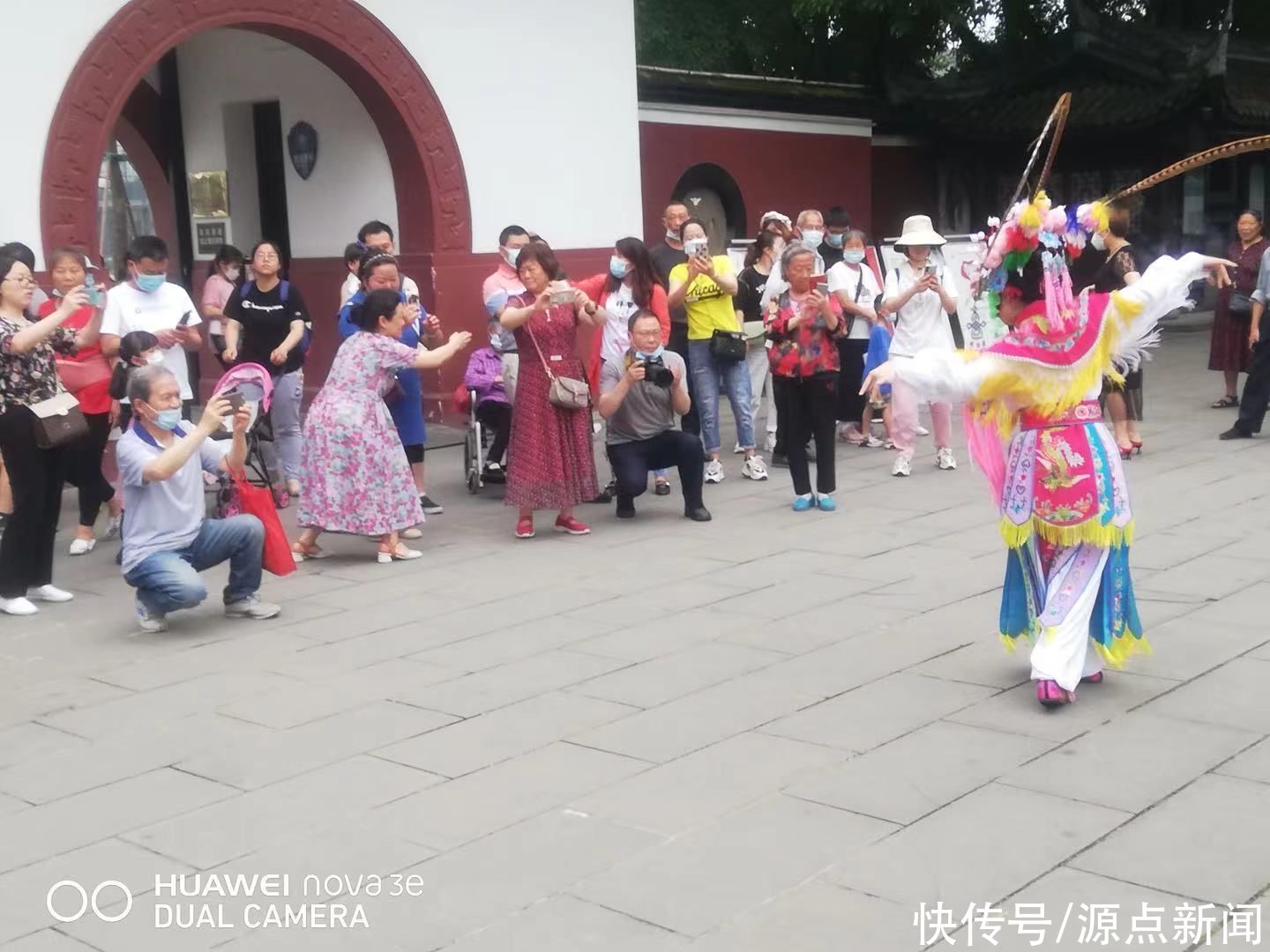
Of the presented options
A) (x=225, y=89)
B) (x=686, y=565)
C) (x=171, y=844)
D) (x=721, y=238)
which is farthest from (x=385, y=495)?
(x=721, y=238)

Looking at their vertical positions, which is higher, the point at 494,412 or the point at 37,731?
the point at 494,412

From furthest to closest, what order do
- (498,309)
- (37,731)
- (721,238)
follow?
(721,238) → (498,309) → (37,731)

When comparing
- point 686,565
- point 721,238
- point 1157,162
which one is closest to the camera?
point 686,565

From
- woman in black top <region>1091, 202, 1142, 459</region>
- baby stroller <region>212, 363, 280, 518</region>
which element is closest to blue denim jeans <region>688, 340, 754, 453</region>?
woman in black top <region>1091, 202, 1142, 459</region>

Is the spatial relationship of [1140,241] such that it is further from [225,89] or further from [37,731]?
[37,731]

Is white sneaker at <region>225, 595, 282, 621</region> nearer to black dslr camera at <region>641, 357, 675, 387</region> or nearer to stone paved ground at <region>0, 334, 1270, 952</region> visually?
stone paved ground at <region>0, 334, 1270, 952</region>

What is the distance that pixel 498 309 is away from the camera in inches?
336

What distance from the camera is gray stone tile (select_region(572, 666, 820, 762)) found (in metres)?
4.57

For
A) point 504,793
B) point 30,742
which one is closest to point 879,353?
point 504,793

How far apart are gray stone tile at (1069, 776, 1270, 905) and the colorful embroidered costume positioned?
82 cm

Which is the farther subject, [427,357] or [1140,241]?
[1140,241]

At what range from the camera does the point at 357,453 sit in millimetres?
7234

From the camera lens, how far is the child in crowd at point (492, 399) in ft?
29.3

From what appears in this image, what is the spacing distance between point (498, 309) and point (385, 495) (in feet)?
5.55
